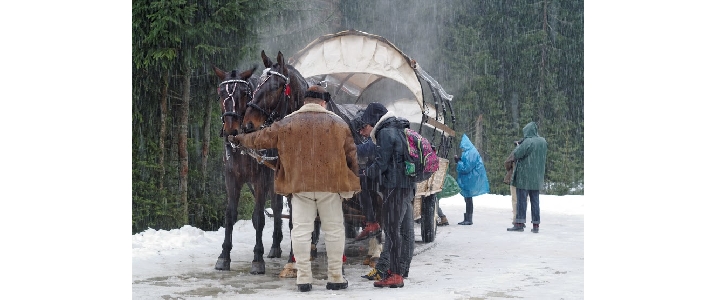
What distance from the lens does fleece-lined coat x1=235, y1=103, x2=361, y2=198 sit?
21.5ft

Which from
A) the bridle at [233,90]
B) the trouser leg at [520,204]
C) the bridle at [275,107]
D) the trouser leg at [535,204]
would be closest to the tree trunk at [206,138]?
the bridle at [233,90]

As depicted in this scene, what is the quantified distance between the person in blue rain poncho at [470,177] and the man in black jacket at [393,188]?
6.65 meters

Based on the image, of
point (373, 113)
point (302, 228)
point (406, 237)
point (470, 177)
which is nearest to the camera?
point (302, 228)

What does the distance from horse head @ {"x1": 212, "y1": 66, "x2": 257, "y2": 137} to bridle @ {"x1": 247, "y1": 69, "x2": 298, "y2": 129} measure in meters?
0.24

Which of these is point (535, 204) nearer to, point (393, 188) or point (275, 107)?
point (393, 188)

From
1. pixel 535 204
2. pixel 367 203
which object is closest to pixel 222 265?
pixel 367 203

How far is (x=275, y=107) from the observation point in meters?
7.12

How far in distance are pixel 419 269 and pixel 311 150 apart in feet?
8.11

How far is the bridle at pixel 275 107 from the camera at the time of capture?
6969 millimetres

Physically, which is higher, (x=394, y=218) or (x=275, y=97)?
(x=275, y=97)

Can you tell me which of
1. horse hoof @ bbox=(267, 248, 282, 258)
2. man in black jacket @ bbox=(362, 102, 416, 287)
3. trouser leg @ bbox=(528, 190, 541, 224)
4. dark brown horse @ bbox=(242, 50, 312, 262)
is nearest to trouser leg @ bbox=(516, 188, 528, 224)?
trouser leg @ bbox=(528, 190, 541, 224)

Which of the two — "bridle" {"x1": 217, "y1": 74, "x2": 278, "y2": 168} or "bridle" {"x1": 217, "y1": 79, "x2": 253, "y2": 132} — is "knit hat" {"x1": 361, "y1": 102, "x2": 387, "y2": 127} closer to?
"bridle" {"x1": 217, "y1": 74, "x2": 278, "y2": 168}

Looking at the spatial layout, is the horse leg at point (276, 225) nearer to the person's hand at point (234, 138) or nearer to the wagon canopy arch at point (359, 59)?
the person's hand at point (234, 138)

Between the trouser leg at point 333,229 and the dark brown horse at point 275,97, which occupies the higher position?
the dark brown horse at point 275,97
